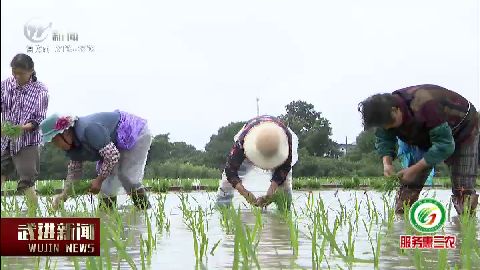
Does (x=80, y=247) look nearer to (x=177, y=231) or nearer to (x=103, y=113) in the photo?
(x=177, y=231)

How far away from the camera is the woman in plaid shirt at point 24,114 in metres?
5.14

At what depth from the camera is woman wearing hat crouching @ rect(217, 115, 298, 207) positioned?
529 cm

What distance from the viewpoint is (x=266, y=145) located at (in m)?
5.24

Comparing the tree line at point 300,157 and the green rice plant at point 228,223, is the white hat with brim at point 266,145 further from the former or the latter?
the tree line at point 300,157

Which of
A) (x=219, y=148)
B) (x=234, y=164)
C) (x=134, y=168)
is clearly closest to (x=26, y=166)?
(x=134, y=168)

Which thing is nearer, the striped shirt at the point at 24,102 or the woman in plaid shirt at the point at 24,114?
the woman in plaid shirt at the point at 24,114

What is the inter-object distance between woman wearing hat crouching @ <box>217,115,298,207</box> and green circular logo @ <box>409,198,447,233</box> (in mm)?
2197

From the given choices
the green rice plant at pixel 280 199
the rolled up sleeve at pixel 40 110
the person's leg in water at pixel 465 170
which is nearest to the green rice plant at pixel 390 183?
the person's leg in water at pixel 465 170

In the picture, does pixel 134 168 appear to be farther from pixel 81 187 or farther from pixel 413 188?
pixel 413 188

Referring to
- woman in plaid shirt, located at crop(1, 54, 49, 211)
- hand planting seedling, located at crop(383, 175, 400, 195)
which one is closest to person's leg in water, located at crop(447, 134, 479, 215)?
hand planting seedling, located at crop(383, 175, 400, 195)

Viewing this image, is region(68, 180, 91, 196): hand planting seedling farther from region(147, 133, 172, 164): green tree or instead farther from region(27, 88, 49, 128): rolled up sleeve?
region(147, 133, 172, 164): green tree

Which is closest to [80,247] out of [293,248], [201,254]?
[201,254]

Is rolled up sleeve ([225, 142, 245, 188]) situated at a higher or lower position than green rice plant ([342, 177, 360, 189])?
higher

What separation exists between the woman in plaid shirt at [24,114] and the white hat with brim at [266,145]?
1.36 m
